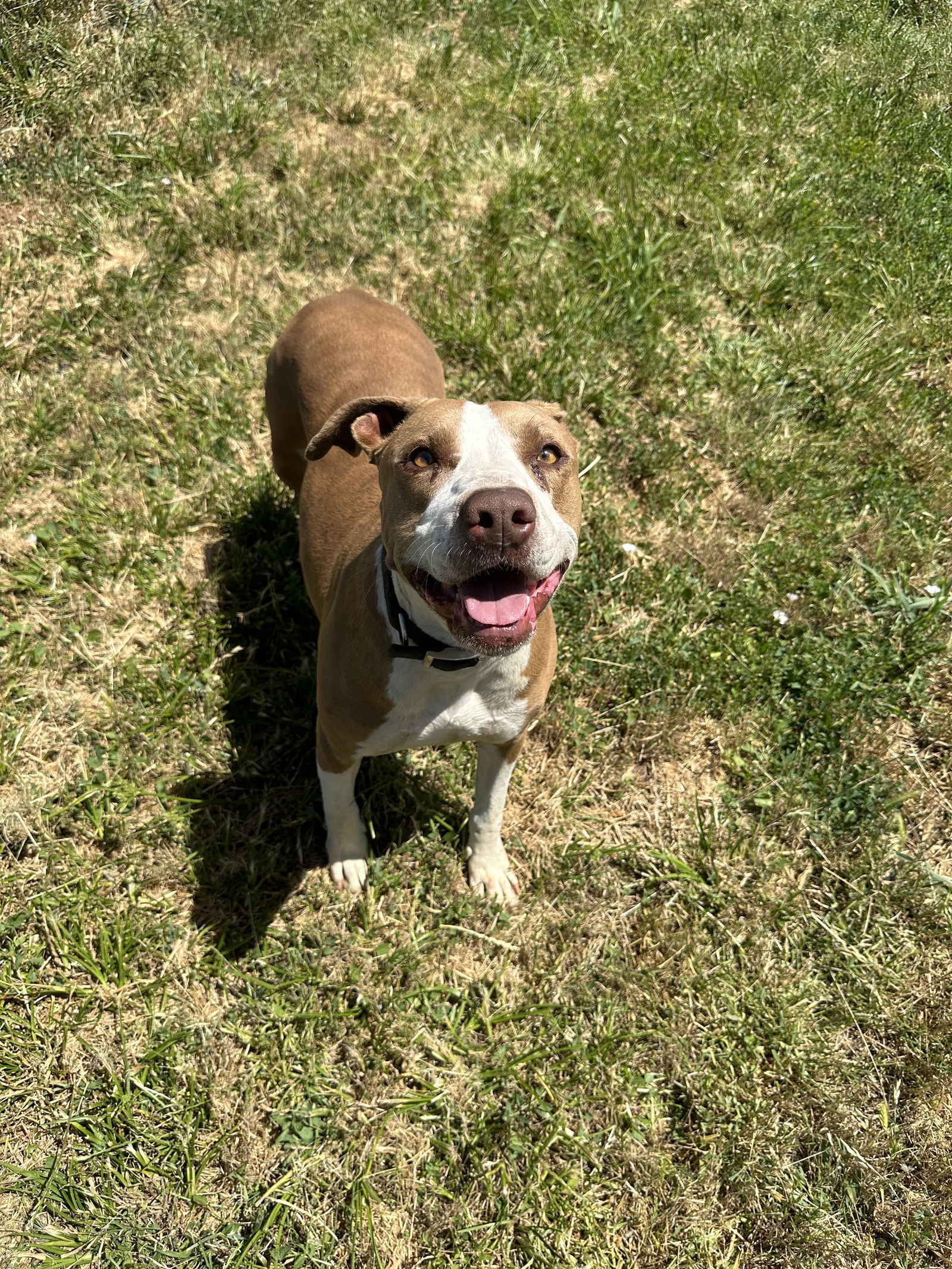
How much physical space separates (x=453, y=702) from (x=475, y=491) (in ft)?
2.74

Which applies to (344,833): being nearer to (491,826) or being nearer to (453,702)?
(491,826)

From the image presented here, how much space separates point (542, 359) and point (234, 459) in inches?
71.0

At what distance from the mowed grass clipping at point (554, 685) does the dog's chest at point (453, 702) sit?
0.96m

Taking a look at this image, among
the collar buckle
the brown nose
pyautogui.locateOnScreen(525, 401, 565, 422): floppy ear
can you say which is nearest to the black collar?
the collar buckle

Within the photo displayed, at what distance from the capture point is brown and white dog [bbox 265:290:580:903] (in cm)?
240

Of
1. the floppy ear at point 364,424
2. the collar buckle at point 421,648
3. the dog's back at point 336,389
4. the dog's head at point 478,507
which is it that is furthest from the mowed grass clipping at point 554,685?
the dog's head at point 478,507

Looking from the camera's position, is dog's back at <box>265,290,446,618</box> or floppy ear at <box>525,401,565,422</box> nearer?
floppy ear at <box>525,401,565,422</box>

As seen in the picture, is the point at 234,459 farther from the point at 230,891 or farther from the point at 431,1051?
the point at 431,1051

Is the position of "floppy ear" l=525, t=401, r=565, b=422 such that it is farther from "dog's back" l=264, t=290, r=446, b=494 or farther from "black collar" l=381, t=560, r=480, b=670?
"black collar" l=381, t=560, r=480, b=670

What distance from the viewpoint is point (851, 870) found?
3.82 meters

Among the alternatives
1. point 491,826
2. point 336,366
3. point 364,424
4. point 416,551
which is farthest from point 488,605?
point 336,366

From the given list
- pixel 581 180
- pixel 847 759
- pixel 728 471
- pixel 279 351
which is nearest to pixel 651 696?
pixel 847 759

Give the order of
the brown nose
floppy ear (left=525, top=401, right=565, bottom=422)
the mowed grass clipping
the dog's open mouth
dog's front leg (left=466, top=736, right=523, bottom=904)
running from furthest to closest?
dog's front leg (left=466, top=736, right=523, bottom=904) < the mowed grass clipping < floppy ear (left=525, top=401, right=565, bottom=422) < the dog's open mouth < the brown nose

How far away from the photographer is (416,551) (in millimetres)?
2438
